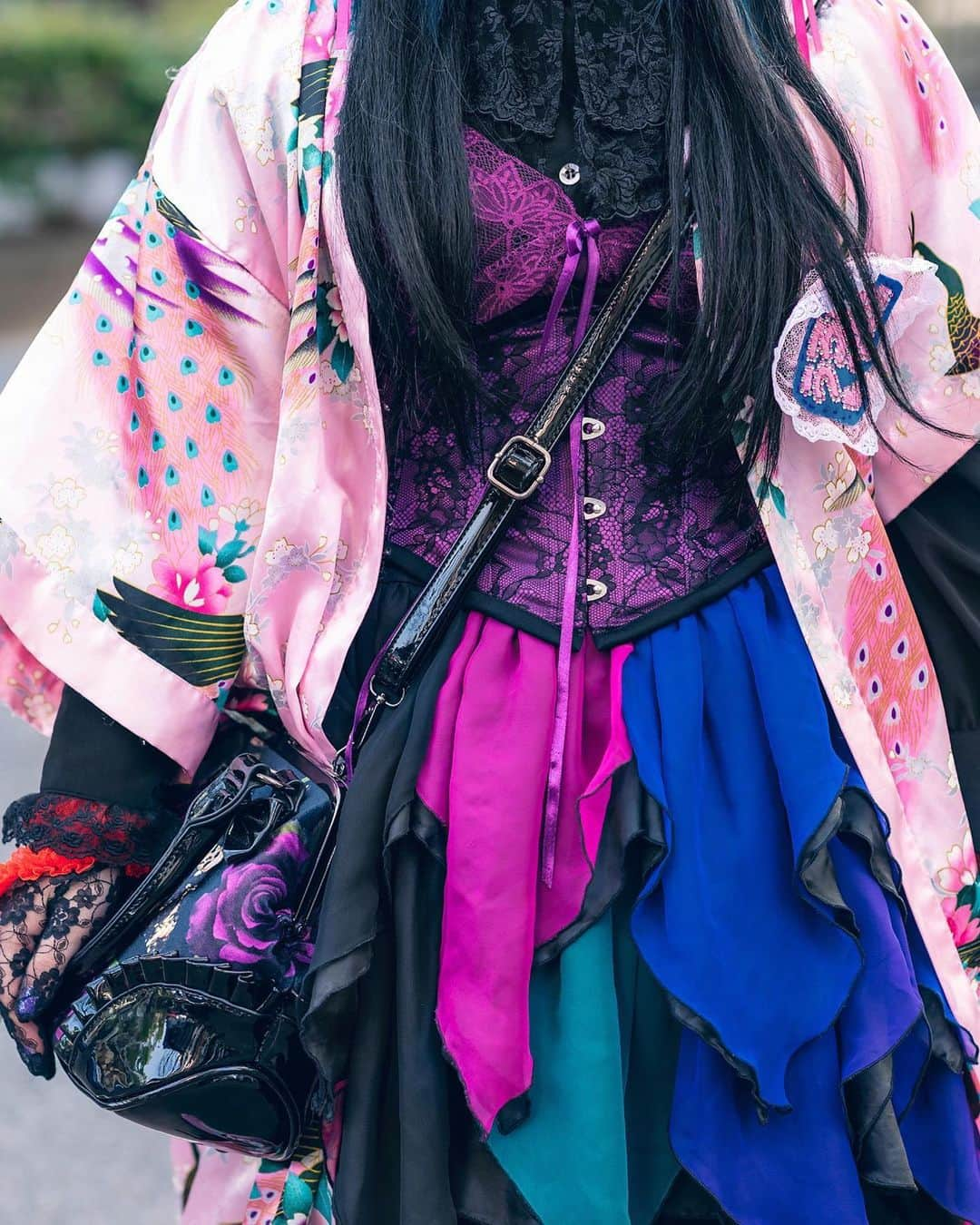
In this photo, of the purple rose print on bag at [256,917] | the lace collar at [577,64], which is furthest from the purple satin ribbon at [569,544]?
the purple rose print on bag at [256,917]

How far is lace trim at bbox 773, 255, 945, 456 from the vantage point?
1.28 metres

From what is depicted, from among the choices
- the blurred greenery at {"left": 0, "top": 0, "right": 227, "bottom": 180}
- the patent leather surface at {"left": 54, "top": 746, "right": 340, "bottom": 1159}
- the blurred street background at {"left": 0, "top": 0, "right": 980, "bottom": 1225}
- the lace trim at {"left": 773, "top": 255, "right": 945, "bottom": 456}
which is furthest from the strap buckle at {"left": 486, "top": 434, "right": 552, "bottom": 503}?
the blurred greenery at {"left": 0, "top": 0, "right": 227, "bottom": 180}

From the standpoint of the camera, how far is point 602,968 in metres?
1.25

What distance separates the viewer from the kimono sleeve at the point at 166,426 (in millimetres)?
1354

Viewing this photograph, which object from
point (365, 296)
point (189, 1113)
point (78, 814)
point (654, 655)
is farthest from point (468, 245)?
point (189, 1113)

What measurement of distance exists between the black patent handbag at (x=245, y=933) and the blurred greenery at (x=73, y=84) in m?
9.68

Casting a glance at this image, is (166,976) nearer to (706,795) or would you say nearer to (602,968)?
(602,968)

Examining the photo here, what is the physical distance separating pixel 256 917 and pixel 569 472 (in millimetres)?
513

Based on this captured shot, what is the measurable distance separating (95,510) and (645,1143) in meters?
0.81

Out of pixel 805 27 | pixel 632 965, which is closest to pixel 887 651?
pixel 632 965

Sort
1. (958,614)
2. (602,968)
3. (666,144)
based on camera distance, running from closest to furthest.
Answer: (602,968), (666,144), (958,614)

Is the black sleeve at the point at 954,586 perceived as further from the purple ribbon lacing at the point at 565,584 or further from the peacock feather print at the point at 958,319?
the purple ribbon lacing at the point at 565,584

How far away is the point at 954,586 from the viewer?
147 cm

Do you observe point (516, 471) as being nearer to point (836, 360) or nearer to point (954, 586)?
point (836, 360)
